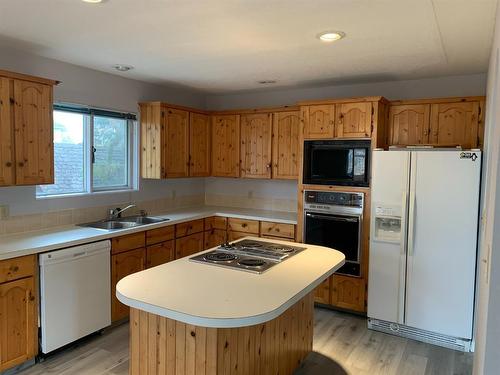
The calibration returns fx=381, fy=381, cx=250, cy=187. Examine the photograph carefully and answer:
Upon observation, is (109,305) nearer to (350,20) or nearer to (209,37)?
(209,37)

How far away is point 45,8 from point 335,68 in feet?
7.90

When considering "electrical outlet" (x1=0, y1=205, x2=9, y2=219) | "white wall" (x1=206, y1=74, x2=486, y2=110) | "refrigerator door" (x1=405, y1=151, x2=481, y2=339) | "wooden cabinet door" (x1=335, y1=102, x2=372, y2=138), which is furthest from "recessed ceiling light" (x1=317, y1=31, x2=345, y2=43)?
"electrical outlet" (x1=0, y1=205, x2=9, y2=219)

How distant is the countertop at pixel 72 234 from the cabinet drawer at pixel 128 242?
6cm

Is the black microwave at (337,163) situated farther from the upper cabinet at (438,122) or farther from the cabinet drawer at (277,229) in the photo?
the cabinet drawer at (277,229)

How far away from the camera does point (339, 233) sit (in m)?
3.90

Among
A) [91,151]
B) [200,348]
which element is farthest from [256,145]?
[200,348]

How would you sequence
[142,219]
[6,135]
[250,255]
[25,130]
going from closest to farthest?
[250,255], [6,135], [25,130], [142,219]

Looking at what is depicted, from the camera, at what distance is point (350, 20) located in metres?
2.34

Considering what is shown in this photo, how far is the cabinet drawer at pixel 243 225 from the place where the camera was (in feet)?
14.5

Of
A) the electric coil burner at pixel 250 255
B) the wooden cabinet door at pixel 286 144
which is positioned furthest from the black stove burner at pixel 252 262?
the wooden cabinet door at pixel 286 144

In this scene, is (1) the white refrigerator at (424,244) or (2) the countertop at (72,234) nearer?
(2) the countertop at (72,234)

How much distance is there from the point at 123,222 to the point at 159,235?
1.39 ft

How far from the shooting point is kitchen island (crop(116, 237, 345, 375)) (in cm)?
170

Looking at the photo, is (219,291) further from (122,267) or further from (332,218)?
(332,218)
